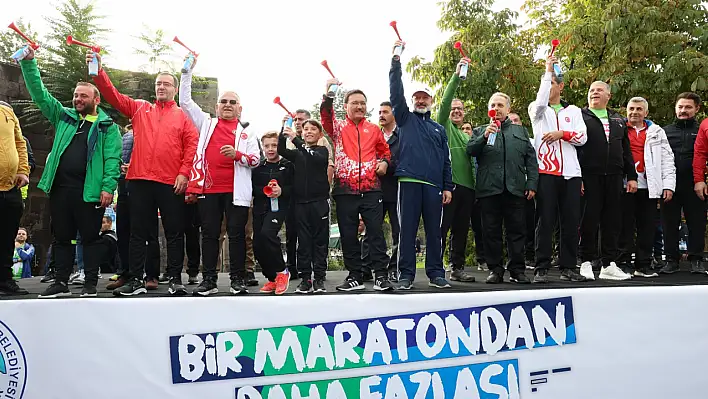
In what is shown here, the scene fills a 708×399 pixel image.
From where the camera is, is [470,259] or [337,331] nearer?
[337,331]

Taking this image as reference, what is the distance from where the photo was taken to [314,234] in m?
4.64

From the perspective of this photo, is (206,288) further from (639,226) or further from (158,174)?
(639,226)

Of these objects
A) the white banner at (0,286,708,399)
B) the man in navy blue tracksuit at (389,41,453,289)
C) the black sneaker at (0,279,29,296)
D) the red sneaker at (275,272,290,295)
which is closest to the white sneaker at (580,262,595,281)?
the man in navy blue tracksuit at (389,41,453,289)

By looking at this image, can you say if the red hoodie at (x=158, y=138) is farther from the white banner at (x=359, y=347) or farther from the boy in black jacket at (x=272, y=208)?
the white banner at (x=359, y=347)

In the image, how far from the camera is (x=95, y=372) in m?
3.12

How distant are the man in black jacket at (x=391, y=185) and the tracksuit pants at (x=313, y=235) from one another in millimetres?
751

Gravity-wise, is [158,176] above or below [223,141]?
below

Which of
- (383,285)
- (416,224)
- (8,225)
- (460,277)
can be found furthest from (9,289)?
(460,277)

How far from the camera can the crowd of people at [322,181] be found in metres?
4.45

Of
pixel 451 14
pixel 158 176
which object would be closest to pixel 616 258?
pixel 158 176

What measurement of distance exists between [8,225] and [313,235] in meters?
2.55

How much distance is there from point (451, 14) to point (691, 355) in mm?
8589

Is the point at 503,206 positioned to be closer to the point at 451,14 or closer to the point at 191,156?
the point at 191,156

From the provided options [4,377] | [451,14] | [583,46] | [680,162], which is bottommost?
[4,377]
